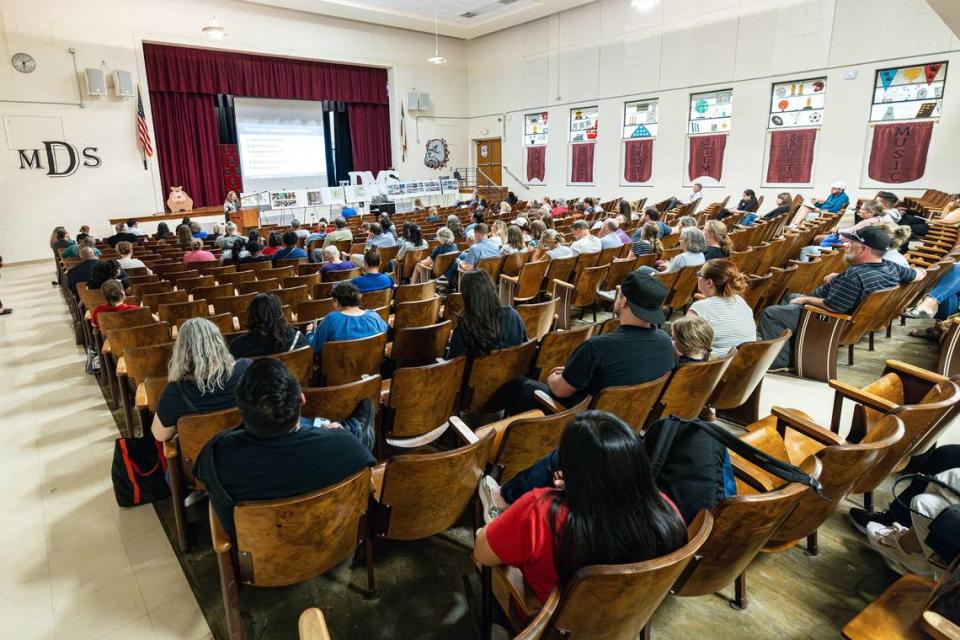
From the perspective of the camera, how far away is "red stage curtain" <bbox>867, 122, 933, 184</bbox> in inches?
415

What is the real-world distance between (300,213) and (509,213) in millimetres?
5987

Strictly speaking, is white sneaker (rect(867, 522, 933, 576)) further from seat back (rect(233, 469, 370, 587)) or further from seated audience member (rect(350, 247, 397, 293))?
seated audience member (rect(350, 247, 397, 293))

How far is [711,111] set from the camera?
1363cm

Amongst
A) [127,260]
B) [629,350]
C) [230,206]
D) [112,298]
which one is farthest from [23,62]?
[629,350]

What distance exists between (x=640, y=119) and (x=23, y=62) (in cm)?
1472

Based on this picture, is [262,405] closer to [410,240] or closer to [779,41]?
Answer: [410,240]

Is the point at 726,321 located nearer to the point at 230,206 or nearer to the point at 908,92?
the point at 908,92

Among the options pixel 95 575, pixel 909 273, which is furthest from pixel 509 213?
pixel 95 575

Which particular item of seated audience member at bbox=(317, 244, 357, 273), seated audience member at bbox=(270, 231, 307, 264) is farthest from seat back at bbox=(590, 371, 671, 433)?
seated audience member at bbox=(270, 231, 307, 264)

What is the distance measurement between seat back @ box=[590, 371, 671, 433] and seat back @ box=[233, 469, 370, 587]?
1.06 m

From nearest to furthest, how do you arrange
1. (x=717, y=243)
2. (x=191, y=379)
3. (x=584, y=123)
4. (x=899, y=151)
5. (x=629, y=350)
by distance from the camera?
(x=191, y=379) → (x=629, y=350) → (x=717, y=243) → (x=899, y=151) → (x=584, y=123)

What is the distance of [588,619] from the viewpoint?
1277 millimetres

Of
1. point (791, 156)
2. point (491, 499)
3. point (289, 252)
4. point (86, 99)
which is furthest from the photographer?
point (86, 99)

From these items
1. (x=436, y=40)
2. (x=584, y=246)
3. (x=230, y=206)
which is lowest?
(x=584, y=246)
